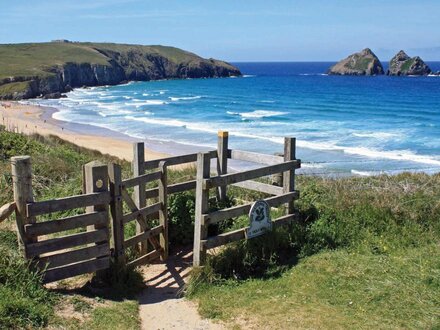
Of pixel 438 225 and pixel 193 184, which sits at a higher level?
pixel 193 184

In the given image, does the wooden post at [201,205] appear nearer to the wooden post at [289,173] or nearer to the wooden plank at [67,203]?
the wooden plank at [67,203]

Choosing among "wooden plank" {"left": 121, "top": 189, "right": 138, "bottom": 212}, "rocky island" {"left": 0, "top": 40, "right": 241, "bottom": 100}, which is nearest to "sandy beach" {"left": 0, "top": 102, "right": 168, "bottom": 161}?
"wooden plank" {"left": 121, "top": 189, "right": 138, "bottom": 212}

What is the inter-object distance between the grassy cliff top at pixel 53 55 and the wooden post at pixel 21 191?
95919 millimetres

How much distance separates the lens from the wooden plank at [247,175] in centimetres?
734

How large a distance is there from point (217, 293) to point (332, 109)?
197ft

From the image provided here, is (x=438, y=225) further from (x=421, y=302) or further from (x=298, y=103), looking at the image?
(x=298, y=103)

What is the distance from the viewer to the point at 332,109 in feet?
212

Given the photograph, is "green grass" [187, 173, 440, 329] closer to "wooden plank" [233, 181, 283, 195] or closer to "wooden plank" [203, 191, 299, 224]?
"wooden plank" [203, 191, 299, 224]

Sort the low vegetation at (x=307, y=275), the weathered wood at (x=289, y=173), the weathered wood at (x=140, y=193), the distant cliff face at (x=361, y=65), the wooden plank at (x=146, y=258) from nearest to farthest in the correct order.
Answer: the low vegetation at (x=307, y=275) → the wooden plank at (x=146, y=258) → the weathered wood at (x=140, y=193) → the weathered wood at (x=289, y=173) → the distant cliff face at (x=361, y=65)

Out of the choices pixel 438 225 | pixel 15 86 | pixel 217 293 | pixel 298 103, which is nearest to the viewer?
pixel 217 293

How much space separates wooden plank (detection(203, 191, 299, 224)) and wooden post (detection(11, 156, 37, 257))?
237 centimetres

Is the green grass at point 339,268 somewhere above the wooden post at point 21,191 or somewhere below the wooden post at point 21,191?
below

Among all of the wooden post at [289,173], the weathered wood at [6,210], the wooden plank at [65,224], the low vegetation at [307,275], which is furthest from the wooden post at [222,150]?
the weathered wood at [6,210]

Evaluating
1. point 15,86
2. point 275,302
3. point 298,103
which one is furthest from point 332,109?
point 275,302
